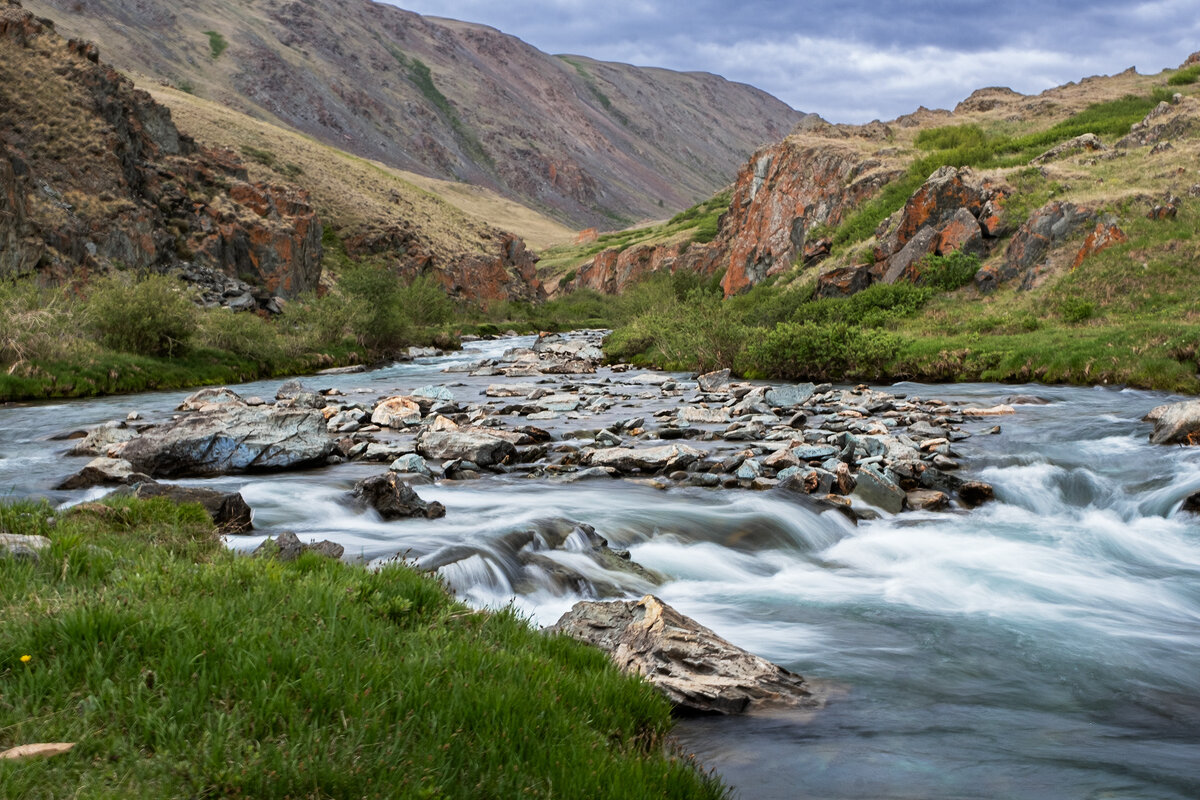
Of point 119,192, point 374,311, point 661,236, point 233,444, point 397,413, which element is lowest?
point 397,413

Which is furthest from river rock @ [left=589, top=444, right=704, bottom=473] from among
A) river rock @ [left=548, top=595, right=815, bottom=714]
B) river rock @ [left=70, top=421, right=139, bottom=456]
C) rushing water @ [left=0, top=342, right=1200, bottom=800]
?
river rock @ [left=70, top=421, right=139, bottom=456]

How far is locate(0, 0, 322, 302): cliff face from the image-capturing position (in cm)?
4497

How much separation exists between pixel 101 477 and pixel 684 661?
10.6 metres

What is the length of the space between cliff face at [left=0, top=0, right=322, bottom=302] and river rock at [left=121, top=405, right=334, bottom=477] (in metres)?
33.1

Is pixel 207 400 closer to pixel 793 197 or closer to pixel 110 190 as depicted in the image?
pixel 110 190

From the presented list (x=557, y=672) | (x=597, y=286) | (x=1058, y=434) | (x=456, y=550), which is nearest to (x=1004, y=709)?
(x=557, y=672)

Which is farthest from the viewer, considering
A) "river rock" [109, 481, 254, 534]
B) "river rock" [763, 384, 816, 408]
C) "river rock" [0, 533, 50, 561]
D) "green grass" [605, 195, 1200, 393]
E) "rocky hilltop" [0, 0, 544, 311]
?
"rocky hilltop" [0, 0, 544, 311]

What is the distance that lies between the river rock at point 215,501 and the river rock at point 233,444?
4.40 meters

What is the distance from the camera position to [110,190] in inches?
2068

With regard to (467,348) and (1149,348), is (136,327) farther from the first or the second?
(1149,348)

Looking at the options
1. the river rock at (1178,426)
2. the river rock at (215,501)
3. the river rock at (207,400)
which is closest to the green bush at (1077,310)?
the river rock at (1178,426)

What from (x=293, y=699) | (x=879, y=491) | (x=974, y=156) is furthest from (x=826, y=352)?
(x=293, y=699)

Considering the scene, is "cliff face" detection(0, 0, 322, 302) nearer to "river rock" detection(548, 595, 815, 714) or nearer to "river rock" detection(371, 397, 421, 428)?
"river rock" detection(371, 397, 421, 428)

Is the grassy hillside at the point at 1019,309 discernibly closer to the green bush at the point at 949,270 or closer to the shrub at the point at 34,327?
the green bush at the point at 949,270
